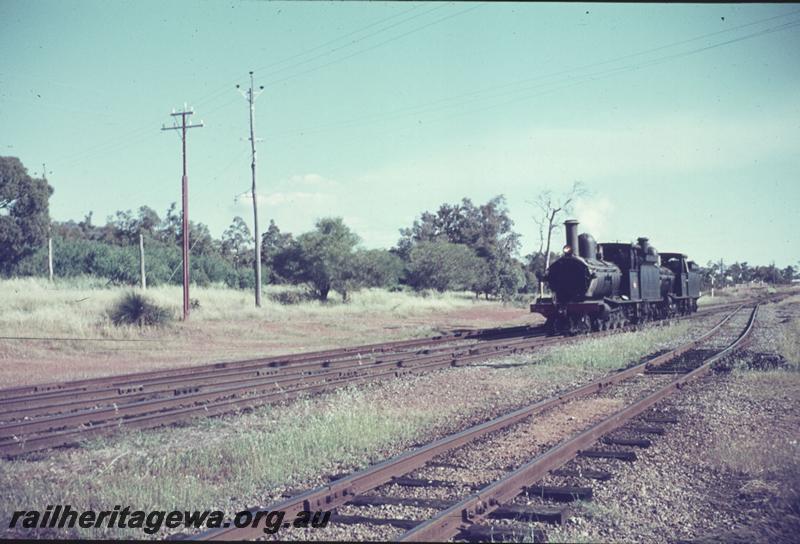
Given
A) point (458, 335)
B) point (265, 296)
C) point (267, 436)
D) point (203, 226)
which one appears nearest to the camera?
point (267, 436)

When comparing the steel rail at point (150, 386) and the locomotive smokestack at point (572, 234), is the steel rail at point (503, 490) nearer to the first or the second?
the steel rail at point (150, 386)

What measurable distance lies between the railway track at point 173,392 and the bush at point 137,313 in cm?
1003

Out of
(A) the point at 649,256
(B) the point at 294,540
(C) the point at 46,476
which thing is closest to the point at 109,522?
(B) the point at 294,540

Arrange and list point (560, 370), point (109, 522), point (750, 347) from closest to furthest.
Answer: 1. point (109, 522)
2. point (560, 370)
3. point (750, 347)

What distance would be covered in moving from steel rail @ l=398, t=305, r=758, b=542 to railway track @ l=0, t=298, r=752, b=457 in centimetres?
528

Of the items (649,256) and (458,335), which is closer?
(458,335)

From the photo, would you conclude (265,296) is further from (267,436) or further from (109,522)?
(109,522)

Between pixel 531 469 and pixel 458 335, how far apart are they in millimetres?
17900

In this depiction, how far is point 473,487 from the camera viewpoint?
617 centimetres

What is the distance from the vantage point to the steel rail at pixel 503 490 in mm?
4906

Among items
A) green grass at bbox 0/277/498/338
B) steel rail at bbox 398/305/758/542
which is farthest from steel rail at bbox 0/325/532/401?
steel rail at bbox 398/305/758/542

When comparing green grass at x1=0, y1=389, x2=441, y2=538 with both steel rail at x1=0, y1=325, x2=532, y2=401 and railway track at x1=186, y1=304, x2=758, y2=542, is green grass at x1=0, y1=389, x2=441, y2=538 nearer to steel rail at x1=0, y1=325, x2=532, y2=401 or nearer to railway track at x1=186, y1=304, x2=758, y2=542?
railway track at x1=186, y1=304, x2=758, y2=542

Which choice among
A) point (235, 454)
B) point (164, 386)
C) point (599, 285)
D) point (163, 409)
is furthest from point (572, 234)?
point (235, 454)

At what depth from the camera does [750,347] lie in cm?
1884
